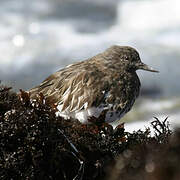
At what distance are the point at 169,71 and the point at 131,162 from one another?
265 inches

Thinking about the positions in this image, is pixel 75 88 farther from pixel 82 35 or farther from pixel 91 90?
pixel 82 35

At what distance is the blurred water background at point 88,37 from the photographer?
774cm

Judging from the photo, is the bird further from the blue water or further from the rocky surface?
the blue water

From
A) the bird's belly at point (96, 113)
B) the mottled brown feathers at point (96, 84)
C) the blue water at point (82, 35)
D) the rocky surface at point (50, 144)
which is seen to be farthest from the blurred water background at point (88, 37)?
the rocky surface at point (50, 144)

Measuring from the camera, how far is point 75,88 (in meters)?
3.18

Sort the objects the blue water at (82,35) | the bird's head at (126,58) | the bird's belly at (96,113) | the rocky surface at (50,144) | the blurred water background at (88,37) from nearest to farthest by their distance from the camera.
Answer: the rocky surface at (50,144)
the bird's belly at (96,113)
the bird's head at (126,58)
the blurred water background at (88,37)
the blue water at (82,35)

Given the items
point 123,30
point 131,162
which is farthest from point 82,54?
point 131,162

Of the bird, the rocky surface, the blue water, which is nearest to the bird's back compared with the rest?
the bird

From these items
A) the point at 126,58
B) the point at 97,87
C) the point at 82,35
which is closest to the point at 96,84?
the point at 97,87

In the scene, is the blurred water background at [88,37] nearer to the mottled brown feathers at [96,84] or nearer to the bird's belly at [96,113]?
the mottled brown feathers at [96,84]

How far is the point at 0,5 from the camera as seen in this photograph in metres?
9.66

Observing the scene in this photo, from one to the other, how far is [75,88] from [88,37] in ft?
19.0

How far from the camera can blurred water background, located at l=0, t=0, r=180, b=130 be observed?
7.74 metres

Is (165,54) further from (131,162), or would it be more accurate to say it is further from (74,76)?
(131,162)
